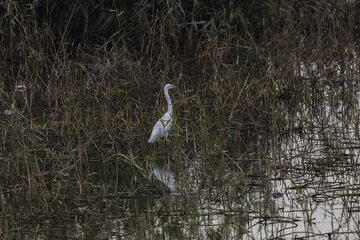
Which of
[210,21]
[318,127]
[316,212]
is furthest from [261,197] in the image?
[210,21]

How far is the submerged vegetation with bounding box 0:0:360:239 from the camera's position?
4.19 metres

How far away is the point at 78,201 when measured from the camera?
457cm

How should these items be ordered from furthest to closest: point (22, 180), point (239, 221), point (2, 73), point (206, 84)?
point (2, 73) < point (206, 84) < point (22, 180) < point (239, 221)

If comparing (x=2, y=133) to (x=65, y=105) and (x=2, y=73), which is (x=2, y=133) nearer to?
(x=65, y=105)

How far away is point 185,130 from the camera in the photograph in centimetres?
601

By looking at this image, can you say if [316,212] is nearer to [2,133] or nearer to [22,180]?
[22,180]

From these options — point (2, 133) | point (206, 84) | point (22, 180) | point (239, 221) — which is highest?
point (206, 84)

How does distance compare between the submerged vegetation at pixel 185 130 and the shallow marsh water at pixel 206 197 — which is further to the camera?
the submerged vegetation at pixel 185 130

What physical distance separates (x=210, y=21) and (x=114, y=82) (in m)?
1.37

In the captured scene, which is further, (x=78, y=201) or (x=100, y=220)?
(x=78, y=201)

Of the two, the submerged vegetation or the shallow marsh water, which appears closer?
the shallow marsh water

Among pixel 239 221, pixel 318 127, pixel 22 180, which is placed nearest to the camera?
pixel 239 221

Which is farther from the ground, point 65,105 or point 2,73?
point 2,73

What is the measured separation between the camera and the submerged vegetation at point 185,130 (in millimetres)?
4188
